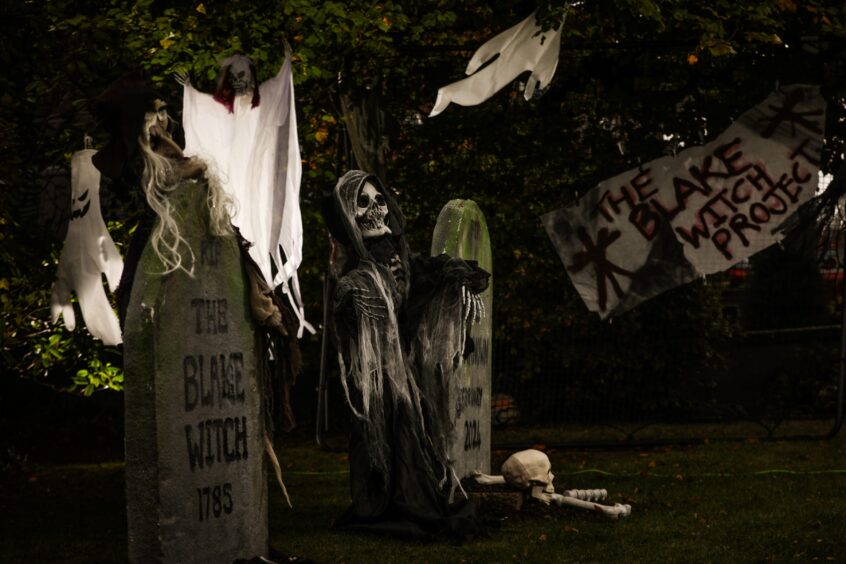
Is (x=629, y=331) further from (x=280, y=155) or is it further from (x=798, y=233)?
(x=280, y=155)

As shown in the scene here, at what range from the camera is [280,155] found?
7008 mm

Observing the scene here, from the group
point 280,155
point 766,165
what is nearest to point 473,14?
point 766,165

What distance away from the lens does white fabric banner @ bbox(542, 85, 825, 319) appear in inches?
436

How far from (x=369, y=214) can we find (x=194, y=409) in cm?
192

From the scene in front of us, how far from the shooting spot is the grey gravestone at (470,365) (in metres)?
8.34

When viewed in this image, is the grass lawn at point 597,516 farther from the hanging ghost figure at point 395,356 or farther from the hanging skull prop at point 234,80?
the hanging skull prop at point 234,80

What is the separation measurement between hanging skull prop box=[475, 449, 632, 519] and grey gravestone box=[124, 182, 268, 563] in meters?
2.12

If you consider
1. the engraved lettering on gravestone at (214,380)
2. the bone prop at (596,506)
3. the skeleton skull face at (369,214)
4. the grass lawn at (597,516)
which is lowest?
the grass lawn at (597,516)

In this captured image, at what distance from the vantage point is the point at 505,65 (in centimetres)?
927

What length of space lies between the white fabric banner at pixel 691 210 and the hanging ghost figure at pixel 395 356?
3.98m

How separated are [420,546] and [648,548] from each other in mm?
1217

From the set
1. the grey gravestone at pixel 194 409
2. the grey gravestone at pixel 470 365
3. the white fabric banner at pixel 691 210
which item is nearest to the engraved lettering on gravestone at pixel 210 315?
the grey gravestone at pixel 194 409

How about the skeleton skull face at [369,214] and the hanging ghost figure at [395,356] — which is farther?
the skeleton skull face at [369,214]

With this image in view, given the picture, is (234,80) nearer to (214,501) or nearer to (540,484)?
(214,501)
